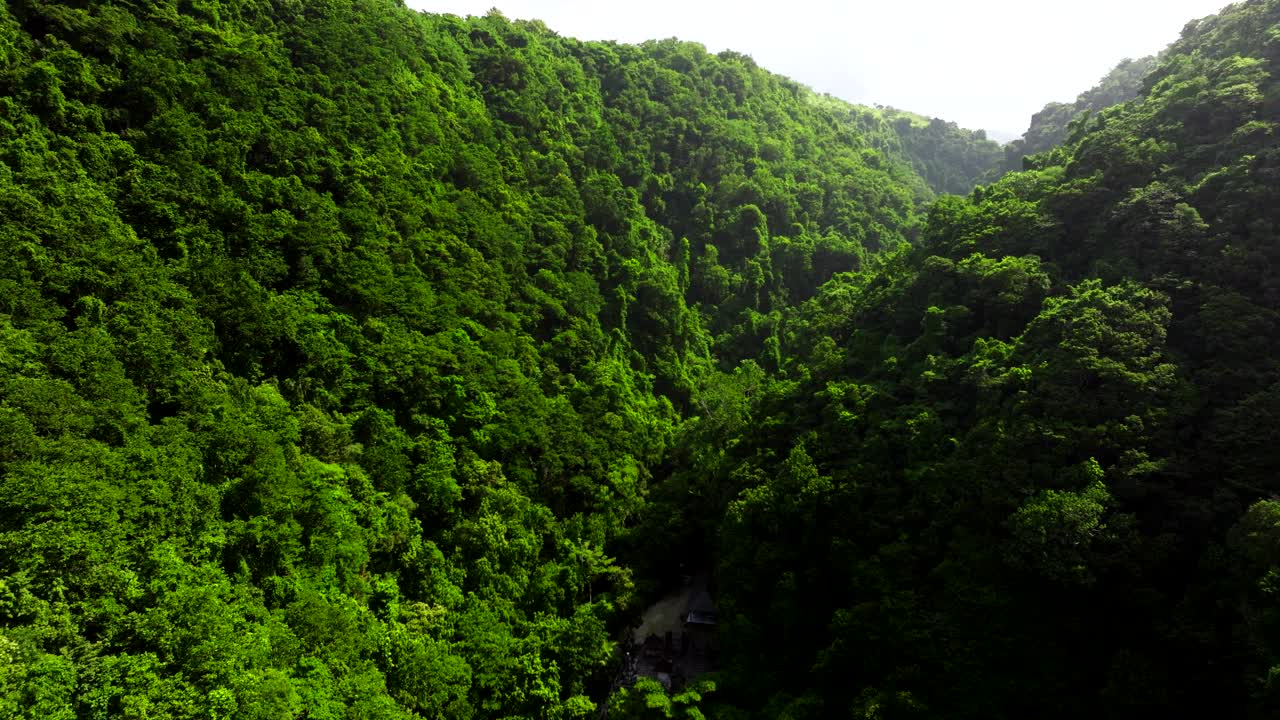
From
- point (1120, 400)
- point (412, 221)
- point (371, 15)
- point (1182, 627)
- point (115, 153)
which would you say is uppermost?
point (371, 15)

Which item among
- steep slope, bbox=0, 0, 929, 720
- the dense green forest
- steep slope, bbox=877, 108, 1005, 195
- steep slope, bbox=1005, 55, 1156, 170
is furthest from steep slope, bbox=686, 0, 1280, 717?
steep slope, bbox=877, 108, 1005, 195

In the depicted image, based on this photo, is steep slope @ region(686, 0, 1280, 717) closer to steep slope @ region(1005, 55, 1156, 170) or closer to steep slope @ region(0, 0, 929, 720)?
steep slope @ region(0, 0, 929, 720)

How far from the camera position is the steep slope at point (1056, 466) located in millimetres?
18625

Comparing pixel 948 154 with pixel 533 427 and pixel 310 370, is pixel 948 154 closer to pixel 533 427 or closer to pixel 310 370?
pixel 533 427

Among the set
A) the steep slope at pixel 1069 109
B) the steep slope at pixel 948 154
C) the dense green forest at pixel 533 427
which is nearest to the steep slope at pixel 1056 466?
the dense green forest at pixel 533 427

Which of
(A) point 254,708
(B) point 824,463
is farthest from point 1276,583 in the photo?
(A) point 254,708

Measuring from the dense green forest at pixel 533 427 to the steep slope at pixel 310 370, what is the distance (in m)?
0.16

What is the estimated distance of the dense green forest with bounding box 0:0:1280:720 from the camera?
18.4 m

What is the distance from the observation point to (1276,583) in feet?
51.4

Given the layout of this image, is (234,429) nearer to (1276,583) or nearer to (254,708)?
(254,708)

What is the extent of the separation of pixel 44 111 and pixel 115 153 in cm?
262

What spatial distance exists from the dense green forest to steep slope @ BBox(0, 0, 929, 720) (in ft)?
0.53

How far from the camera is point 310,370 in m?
28.3

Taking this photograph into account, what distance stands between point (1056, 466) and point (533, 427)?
76.3ft
